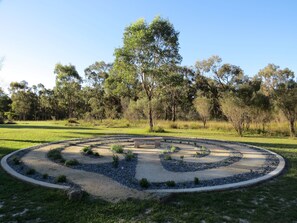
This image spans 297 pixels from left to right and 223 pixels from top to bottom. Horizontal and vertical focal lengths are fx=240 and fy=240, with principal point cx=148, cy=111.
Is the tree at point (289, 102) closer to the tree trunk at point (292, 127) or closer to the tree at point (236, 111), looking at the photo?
the tree trunk at point (292, 127)

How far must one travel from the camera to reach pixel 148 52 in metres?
19.4

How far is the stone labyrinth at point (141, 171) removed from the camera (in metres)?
5.07

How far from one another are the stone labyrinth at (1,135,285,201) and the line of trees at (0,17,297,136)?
32.2 ft

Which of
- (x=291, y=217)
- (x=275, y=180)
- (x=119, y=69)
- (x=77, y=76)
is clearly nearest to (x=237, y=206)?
(x=291, y=217)

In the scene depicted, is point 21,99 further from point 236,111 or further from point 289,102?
point 289,102

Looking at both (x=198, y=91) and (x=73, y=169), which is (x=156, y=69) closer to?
(x=73, y=169)

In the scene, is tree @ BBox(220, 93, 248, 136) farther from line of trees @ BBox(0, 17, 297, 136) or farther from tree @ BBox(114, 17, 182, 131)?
tree @ BBox(114, 17, 182, 131)

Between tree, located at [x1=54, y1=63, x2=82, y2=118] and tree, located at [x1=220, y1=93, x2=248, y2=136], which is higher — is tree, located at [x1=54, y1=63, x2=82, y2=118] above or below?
above

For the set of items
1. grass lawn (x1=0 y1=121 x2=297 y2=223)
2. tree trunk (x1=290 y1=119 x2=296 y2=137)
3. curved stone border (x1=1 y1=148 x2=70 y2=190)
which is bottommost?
grass lawn (x1=0 y1=121 x2=297 y2=223)

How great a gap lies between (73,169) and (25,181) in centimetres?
141

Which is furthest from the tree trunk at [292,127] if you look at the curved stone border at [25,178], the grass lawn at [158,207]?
the curved stone border at [25,178]

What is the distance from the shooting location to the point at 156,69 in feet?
63.6

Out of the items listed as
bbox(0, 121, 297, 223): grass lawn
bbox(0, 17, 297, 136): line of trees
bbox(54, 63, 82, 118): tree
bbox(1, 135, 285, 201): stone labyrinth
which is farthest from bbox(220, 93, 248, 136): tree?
bbox(54, 63, 82, 118): tree

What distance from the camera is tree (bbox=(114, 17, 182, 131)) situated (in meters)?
19.1
